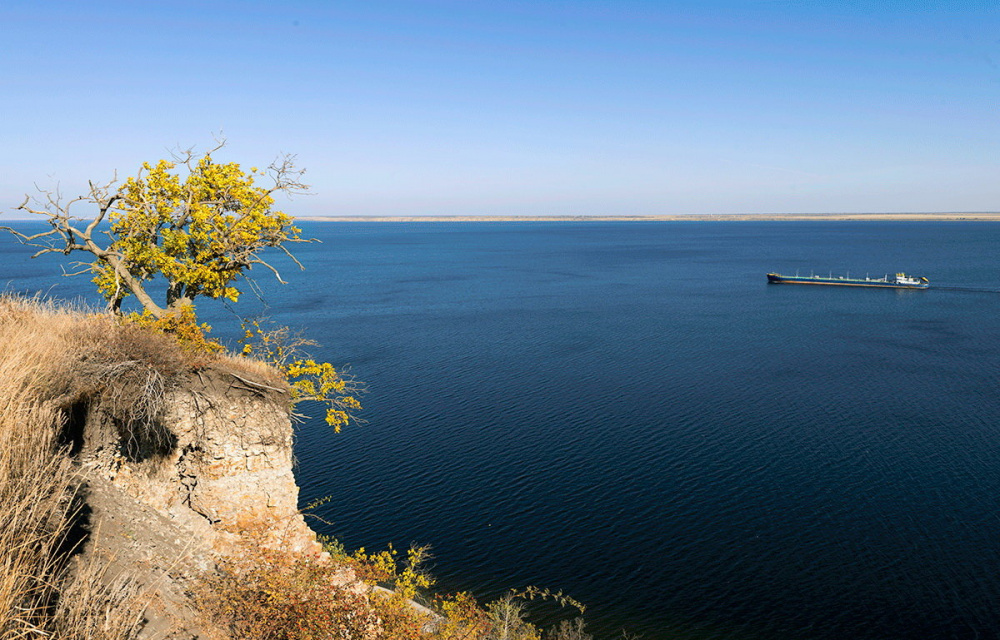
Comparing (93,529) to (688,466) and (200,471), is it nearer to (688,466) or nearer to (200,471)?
(200,471)

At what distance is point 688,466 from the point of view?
42.1m

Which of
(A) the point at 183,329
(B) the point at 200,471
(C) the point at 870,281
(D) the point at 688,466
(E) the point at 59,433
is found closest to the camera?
(E) the point at 59,433

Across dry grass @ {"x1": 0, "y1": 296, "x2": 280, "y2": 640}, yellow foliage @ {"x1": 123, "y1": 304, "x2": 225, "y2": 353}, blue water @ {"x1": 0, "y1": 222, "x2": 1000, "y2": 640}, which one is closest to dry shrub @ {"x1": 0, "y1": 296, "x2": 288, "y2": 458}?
dry grass @ {"x1": 0, "y1": 296, "x2": 280, "y2": 640}

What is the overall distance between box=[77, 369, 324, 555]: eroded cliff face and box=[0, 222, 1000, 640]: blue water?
13864 mm

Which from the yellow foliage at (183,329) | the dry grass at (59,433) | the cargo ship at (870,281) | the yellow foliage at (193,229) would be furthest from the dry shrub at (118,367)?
the cargo ship at (870,281)

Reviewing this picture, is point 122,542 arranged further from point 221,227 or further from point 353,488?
point 353,488

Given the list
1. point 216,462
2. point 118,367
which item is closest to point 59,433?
point 118,367

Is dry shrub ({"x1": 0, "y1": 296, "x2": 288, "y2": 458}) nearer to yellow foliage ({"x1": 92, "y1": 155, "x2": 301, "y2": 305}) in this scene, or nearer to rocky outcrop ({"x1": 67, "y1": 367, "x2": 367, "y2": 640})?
rocky outcrop ({"x1": 67, "y1": 367, "x2": 367, "y2": 640})

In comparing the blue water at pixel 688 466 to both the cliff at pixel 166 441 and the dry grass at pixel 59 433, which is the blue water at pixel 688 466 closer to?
the cliff at pixel 166 441

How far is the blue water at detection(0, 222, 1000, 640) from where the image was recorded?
30.0m

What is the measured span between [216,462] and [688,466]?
3162cm

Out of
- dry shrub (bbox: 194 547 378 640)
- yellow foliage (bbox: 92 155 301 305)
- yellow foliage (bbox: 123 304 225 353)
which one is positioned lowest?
dry shrub (bbox: 194 547 378 640)

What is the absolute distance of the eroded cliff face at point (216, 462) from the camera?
1784 centimetres

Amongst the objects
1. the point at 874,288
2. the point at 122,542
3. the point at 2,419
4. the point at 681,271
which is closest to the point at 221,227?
the point at 122,542
